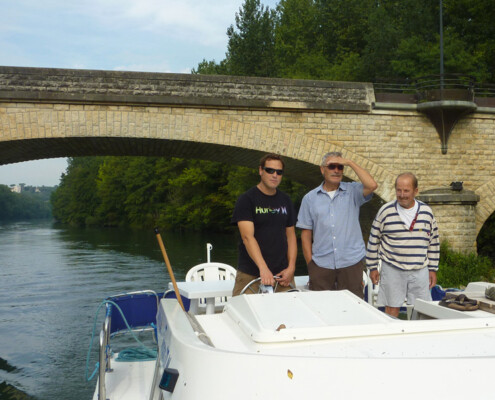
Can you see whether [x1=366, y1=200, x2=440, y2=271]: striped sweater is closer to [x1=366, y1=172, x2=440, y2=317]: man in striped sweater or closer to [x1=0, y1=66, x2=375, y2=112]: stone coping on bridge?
[x1=366, y1=172, x2=440, y2=317]: man in striped sweater

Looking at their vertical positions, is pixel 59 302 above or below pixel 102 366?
below

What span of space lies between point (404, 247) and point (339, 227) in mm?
436

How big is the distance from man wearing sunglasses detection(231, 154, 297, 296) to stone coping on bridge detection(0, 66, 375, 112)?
9567 mm

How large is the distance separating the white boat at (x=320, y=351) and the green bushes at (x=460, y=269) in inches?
387

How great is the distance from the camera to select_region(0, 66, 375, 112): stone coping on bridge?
40.0ft

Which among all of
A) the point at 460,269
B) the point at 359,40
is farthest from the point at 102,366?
the point at 359,40

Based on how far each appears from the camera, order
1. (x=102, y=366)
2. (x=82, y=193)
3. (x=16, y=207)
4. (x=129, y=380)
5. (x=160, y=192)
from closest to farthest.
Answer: (x=102, y=366) < (x=129, y=380) < (x=160, y=192) < (x=82, y=193) < (x=16, y=207)

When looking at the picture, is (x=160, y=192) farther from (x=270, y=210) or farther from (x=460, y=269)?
(x=270, y=210)

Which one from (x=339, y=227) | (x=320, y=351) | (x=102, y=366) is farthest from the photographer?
(x=339, y=227)

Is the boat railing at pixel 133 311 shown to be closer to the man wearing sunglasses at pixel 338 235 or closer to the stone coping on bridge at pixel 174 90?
the man wearing sunglasses at pixel 338 235

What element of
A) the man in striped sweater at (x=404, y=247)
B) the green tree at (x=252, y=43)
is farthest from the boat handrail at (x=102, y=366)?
the green tree at (x=252, y=43)

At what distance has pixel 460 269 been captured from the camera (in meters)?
12.5

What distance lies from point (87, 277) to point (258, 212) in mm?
12453

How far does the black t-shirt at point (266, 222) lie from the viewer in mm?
3559
